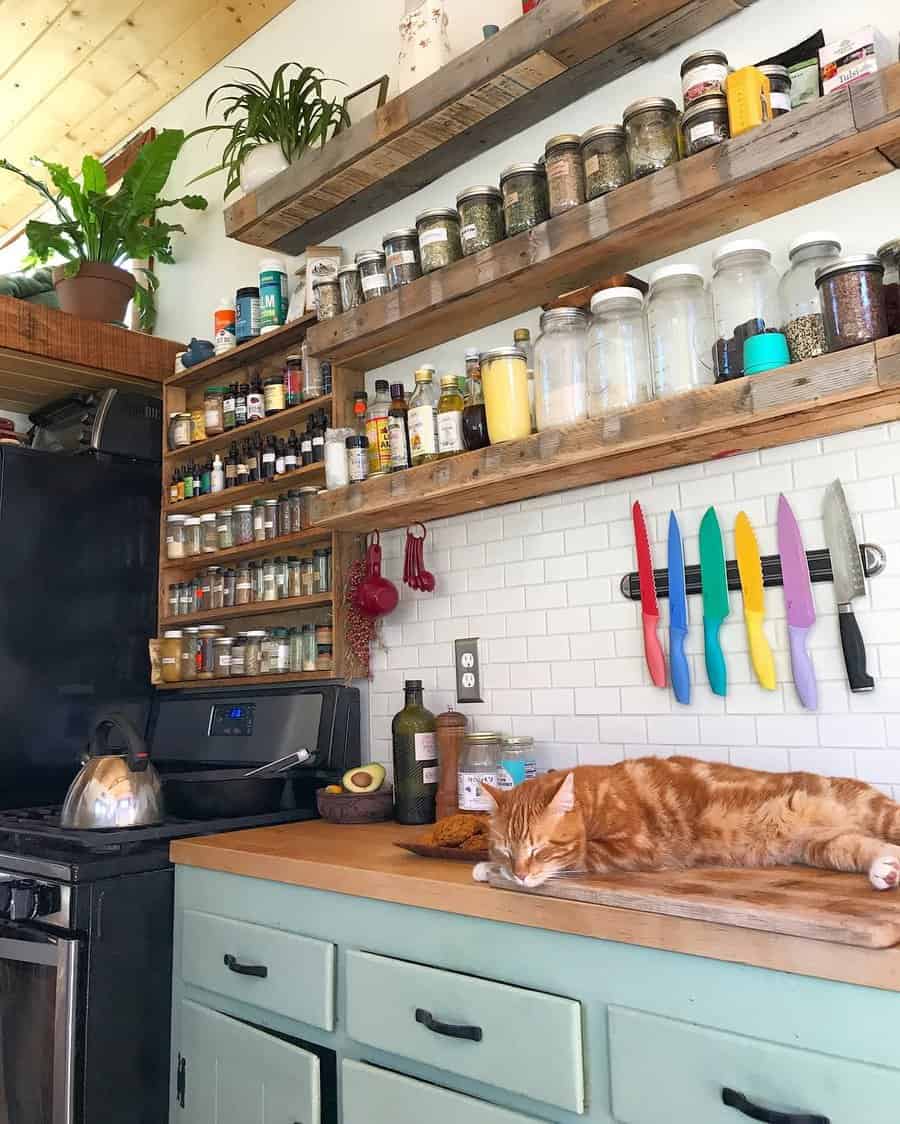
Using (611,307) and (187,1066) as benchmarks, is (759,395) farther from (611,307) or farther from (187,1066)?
(187,1066)

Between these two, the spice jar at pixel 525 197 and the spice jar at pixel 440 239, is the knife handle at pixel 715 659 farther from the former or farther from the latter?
the spice jar at pixel 440 239

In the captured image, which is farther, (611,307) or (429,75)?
(429,75)

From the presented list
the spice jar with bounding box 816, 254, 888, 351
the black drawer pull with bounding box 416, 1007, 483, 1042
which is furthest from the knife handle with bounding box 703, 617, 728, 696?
the black drawer pull with bounding box 416, 1007, 483, 1042

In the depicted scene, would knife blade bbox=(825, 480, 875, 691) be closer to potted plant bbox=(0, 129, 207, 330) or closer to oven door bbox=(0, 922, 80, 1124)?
oven door bbox=(0, 922, 80, 1124)

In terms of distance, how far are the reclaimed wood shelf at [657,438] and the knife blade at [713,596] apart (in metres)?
0.18

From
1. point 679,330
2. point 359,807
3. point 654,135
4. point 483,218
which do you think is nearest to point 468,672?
point 359,807

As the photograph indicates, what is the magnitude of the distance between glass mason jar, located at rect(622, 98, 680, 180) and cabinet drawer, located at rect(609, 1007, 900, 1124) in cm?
168

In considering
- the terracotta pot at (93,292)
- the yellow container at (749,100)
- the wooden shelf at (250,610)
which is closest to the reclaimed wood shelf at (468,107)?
the yellow container at (749,100)

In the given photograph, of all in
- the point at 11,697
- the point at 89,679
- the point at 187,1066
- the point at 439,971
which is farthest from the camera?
the point at 89,679

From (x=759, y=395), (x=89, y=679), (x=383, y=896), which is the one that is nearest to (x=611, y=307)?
(x=759, y=395)

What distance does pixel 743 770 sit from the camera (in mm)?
1679

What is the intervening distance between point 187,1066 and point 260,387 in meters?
2.05

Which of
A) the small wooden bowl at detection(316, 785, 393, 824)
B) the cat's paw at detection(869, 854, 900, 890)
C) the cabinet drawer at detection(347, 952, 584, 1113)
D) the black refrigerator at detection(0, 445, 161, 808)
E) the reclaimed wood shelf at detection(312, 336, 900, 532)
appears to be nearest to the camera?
the cat's paw at detection(869, 854, 900, 890)

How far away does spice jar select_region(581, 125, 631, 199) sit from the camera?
6.63ft
